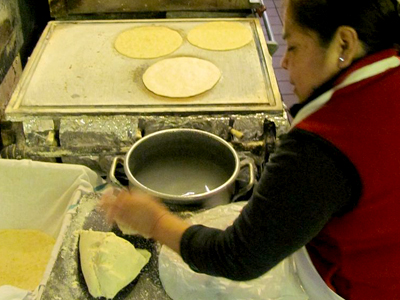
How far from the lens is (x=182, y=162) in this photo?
1.58m

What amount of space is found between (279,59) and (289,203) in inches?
124

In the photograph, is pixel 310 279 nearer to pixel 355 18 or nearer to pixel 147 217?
pixel 147 217

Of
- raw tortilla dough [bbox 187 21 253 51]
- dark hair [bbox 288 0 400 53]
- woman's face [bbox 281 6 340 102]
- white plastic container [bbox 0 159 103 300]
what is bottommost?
white plastic container [bbox 0 159 103 300]

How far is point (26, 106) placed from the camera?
164 centimetres

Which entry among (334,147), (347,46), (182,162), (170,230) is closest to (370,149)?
(334,147)

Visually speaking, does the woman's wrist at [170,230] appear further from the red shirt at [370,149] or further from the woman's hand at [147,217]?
the red shirt at [370,149]

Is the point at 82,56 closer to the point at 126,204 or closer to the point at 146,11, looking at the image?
the point at 146,11

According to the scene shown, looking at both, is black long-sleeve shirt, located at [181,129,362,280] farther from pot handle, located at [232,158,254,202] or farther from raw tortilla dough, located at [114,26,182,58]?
raw tortilla dough, located at [114,26,182,58]

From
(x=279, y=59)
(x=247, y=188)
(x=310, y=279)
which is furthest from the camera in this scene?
(x=279, y=59)

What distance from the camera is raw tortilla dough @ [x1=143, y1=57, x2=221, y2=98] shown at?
1.72m

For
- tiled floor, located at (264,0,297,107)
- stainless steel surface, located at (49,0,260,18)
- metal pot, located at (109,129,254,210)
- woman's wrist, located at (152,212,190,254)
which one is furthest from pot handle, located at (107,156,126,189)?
tiled floor, located at (264,0,297,107)

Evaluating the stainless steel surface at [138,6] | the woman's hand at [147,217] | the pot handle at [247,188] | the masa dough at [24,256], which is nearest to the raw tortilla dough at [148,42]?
Result: the stainless steel surface at [138,6]

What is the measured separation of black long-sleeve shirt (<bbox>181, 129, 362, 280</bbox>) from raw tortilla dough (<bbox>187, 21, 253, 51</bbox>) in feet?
4.49

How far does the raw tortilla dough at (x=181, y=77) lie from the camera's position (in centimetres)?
172
